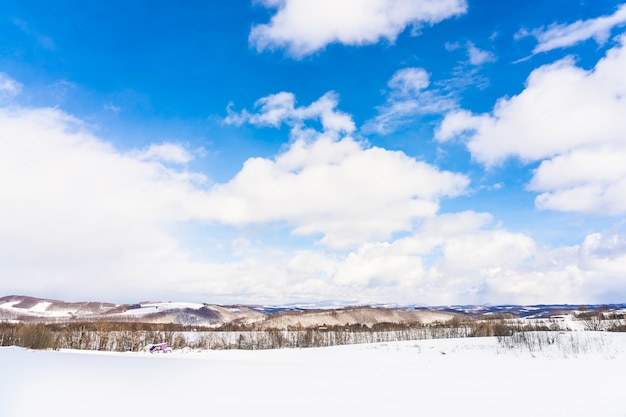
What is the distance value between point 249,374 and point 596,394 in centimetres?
1039

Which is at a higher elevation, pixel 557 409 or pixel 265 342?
pixel 557 409

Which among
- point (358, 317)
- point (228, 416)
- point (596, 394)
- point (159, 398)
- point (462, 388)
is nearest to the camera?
point (228, 416)

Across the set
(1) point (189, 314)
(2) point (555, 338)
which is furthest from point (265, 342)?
(1) point (189, 314)

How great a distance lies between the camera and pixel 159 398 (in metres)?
8.91

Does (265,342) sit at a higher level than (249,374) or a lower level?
lower

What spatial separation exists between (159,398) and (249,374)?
493cm

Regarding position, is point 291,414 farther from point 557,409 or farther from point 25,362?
point 25,362

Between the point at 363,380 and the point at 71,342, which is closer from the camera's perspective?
the point at 363,380

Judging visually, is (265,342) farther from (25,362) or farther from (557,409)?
(557,409)

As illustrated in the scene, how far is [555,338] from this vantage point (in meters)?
32.8

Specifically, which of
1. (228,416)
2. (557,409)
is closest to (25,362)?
(228,416)

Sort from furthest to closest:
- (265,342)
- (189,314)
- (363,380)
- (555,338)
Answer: (189,314) < (265,342) < (555,338) < (363,380)

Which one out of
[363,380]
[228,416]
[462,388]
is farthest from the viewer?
[363,380]

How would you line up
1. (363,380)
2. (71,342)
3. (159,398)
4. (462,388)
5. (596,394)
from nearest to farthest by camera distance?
1. (159,398)
2. (596,394)
3. (462,388)
4. (363,380)
5. (71,342)
